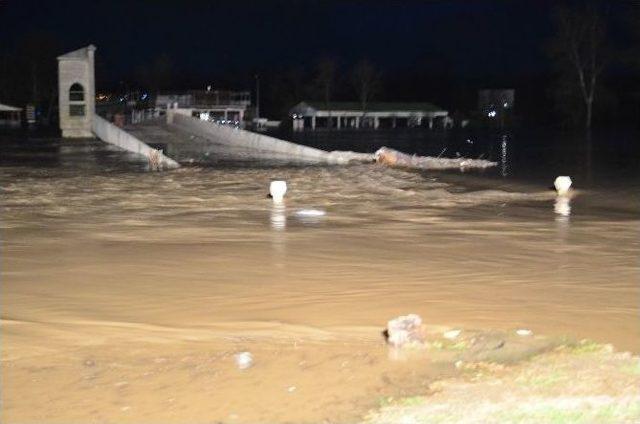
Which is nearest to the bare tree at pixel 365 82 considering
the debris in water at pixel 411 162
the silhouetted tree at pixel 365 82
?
the silhouetted tree at pixel 365 82

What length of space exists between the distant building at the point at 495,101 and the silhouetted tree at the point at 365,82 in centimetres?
1459

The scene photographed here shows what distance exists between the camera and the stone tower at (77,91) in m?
53.9

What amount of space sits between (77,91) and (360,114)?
5804 centimetres

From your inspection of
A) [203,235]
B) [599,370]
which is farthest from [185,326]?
[203,235]

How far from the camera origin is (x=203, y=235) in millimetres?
15625

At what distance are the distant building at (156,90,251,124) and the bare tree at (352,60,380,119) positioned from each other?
75.1ft

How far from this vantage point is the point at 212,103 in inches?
3617

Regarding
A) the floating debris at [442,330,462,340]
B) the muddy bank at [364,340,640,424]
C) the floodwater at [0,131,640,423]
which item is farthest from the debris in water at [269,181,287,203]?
the muddy bank at [364,340,640,424]

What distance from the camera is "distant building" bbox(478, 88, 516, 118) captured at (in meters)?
119

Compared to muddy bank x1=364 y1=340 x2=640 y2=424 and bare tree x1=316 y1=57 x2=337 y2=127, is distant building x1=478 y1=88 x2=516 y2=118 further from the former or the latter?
muddy bank x1=364 y1=340 x2=640 y2=424

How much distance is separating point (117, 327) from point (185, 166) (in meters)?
25.1

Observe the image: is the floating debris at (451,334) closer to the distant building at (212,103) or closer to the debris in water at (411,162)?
the debris in water at (411,162)

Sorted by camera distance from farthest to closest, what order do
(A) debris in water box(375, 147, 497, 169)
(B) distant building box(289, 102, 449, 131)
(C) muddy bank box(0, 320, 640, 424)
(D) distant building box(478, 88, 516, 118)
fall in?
(D) distant building box(478, 88, 516, 118), (B) distant building box(289, 102, 449, 131), (A) debris in water box(375, 147, 497, 169), (C) muddy bank box(0, 320, 640, 424)

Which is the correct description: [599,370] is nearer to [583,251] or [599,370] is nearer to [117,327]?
[117,327]
